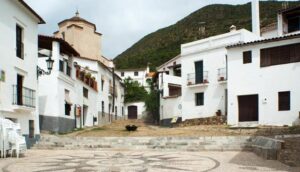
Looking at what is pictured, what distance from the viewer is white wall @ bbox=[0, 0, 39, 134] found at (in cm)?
2208

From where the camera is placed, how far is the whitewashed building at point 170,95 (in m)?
42.8

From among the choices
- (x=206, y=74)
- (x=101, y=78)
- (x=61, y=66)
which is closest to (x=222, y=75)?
(x=206, y=74)


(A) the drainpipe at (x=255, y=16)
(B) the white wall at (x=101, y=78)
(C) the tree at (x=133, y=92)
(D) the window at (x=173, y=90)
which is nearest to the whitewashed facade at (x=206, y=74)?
(A) the drainpipe at (x=255, y=16)

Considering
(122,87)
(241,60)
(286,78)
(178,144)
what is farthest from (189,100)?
(122,87)

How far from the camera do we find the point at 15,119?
23328 millimetres

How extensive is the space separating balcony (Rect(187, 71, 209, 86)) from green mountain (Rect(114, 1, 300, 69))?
124ft

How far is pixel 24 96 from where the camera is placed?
24.5 m

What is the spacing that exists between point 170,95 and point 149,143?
75.1 ft

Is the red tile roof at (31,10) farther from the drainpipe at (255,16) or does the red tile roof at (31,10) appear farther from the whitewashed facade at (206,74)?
the drainpipe at (255,16)

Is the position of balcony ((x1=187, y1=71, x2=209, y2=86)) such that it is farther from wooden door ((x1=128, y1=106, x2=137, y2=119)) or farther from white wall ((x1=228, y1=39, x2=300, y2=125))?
wooden door ((x1=128, y1=106, x2=137, y2=119))

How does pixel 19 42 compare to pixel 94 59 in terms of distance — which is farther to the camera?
pixel 94 59

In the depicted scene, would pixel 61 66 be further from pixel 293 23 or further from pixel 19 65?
pixel 293 23

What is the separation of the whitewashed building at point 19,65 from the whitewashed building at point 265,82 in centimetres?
1511

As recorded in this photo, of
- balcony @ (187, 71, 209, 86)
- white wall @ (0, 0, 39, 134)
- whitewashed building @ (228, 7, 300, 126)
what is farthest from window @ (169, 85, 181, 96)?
white wall @ (0, 0, 39, 134)
